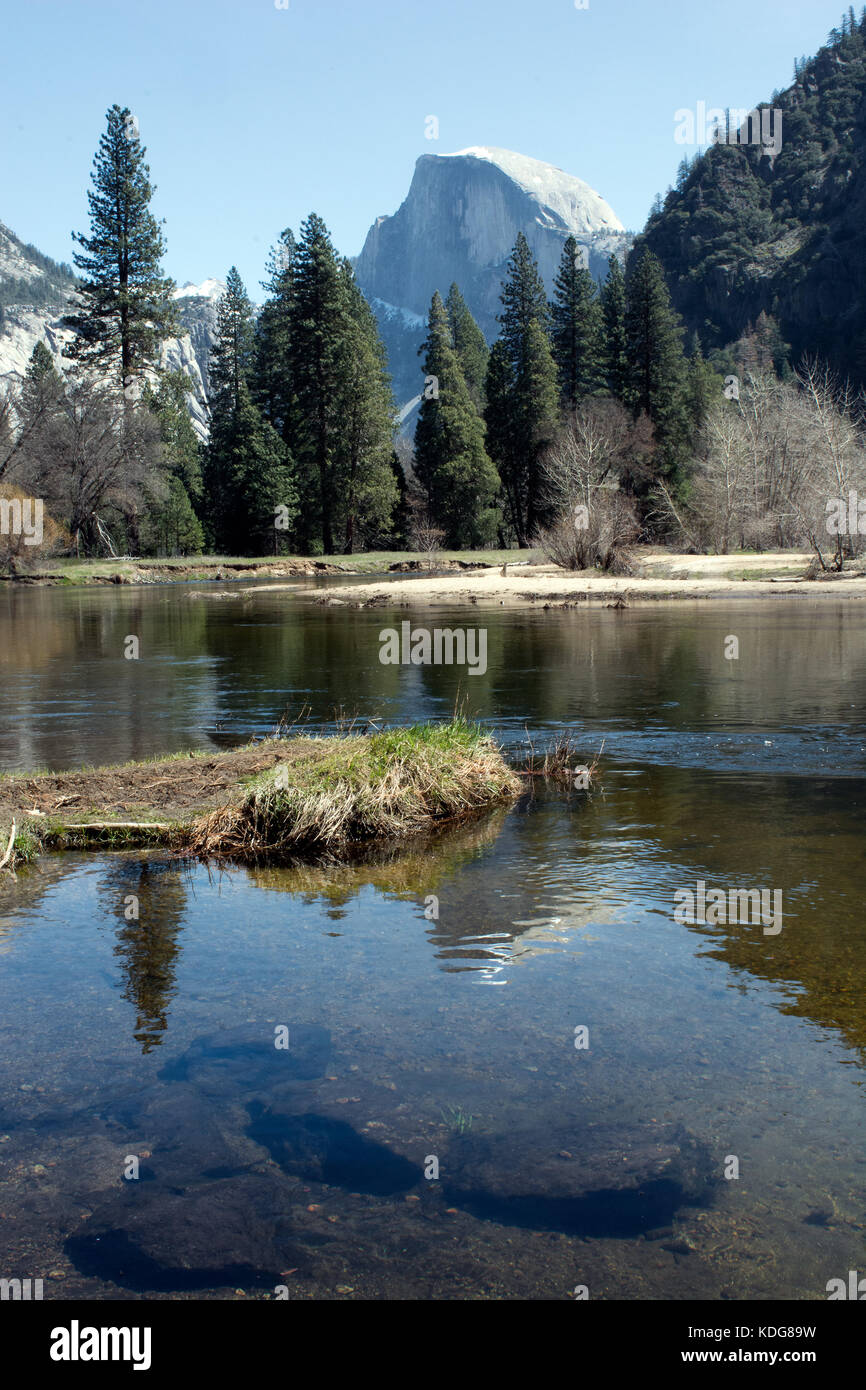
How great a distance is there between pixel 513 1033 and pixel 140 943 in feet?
10.2

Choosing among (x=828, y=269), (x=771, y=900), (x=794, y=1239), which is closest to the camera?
(x=794, y=1239)

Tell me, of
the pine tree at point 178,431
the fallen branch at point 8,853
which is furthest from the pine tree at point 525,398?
the fallen branch at point 8,853

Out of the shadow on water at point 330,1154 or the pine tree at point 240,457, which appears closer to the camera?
the shadow on water at point 330,1154

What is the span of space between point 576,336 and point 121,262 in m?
33.4

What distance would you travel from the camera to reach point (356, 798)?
11.0m

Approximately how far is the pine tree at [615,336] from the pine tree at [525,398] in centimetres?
475

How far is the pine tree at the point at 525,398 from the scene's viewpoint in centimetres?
8094

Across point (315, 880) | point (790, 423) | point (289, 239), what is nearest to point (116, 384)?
point (289, 239)

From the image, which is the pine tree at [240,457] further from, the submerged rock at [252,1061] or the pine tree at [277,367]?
the submerged rock at [252,1061]

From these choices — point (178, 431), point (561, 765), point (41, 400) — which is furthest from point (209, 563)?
point (561, 765)

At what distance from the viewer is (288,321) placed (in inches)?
3287

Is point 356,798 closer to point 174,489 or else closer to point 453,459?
point 453,459

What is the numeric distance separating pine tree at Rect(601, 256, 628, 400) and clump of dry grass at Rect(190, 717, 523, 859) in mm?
75211
